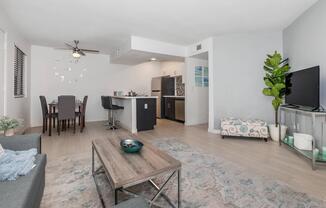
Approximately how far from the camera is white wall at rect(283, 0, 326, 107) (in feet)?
8.93

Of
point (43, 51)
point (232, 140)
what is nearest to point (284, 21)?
point (232, 140)

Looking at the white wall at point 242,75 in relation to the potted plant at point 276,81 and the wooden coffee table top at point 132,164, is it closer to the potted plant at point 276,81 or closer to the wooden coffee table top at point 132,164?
the potted plant at point 276,81

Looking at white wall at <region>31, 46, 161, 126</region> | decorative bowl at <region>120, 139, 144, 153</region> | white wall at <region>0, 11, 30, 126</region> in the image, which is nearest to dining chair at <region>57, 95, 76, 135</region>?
white wall at <region>0, 11, 30, 126</region>

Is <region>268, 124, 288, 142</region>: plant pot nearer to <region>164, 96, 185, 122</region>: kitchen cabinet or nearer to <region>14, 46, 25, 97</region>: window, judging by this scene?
<region>164, 96, 185, 122</region>: kitchen cabinet

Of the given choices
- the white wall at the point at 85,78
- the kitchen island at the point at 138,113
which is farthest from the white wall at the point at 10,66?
the kitchen island at the point at 138,113

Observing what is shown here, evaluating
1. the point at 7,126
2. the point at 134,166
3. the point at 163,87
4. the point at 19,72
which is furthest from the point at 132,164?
the point at 163,87

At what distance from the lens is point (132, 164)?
4.79 feet

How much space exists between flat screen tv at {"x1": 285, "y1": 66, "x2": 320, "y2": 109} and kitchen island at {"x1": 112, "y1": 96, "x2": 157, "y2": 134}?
3146mm

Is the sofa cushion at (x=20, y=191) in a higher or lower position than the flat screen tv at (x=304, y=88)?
lower

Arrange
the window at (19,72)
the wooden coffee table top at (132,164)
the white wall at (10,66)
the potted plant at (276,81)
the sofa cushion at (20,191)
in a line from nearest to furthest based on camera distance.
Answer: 1. the sofa cushion at (20,191)
2. the wooden coffee table top at (132,164)
3. the white wall at (10,66)
4. the potted plant at (276,81)
5. the window at (19,72)

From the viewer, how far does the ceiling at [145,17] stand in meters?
2.83

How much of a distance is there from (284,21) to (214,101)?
2224mm

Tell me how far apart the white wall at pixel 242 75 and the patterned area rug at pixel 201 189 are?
2.19 m

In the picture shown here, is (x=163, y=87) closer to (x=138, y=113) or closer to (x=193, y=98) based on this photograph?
(x=193, y=98)
